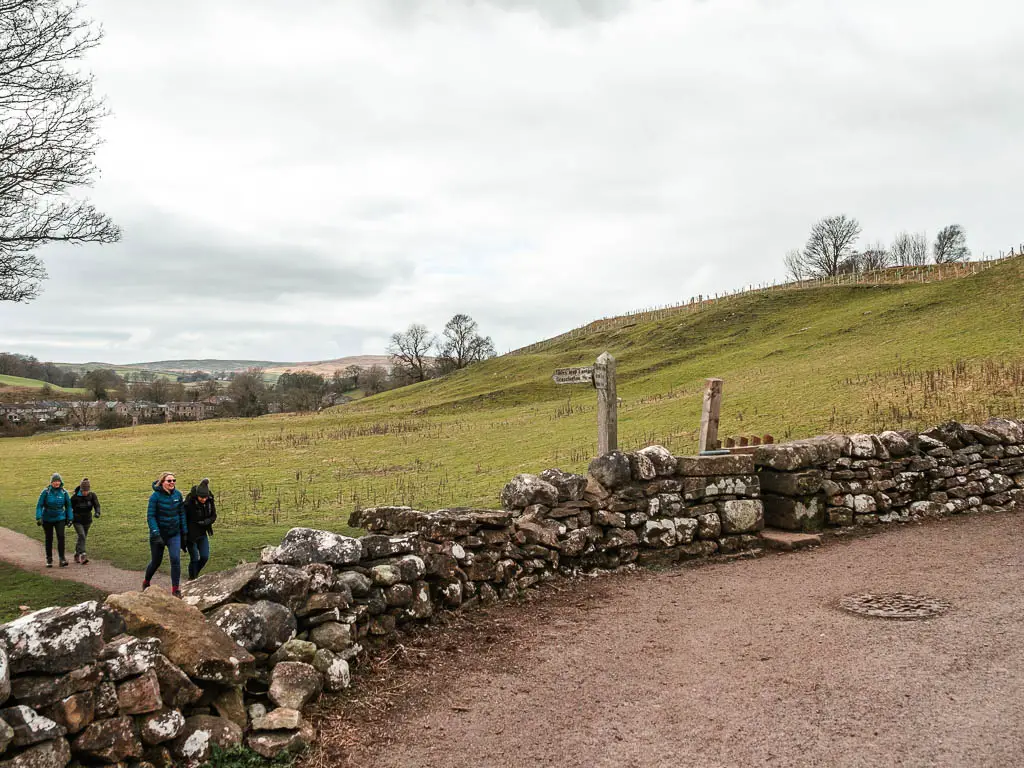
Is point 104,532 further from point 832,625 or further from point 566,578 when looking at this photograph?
point 832,625

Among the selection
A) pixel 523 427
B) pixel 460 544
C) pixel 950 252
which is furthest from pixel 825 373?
pixel 950 252

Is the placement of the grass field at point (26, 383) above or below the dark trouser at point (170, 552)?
above

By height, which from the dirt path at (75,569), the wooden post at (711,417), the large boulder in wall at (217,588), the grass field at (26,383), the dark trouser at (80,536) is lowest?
the dirt path at (75,569)

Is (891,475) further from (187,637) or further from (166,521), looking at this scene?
(166,521)

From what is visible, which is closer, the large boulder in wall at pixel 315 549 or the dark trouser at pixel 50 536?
the large boulder in wall at pixel 315 549

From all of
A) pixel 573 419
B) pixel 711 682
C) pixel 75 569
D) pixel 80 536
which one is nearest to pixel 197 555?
pixel 75 569

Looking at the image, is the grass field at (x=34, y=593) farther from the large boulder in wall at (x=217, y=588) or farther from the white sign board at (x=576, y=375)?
the white sign board at (x=576, y=375)

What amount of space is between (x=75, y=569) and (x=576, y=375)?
10.8m

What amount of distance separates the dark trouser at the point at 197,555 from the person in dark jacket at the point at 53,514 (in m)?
4.34

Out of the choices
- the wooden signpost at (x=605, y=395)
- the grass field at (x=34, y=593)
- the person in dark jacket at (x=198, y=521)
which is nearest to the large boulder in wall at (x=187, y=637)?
the grass field at (x=34, y=593)

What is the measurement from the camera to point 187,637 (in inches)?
177

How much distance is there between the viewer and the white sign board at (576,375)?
11.5 meters

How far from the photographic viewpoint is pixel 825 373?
→ 106 ft

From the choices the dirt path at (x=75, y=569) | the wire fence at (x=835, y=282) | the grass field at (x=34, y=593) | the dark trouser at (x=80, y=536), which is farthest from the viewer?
the wire fence at (x=835, y=282)
